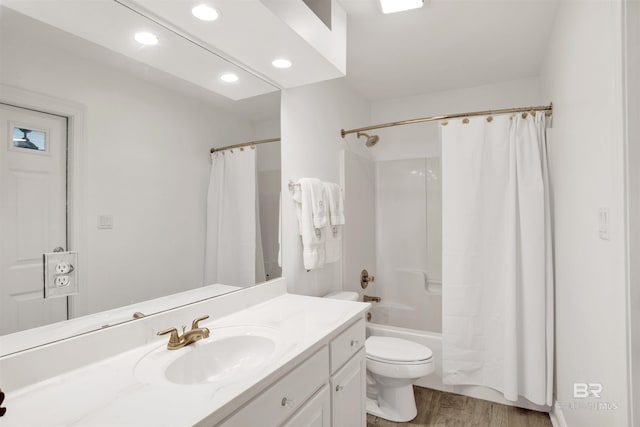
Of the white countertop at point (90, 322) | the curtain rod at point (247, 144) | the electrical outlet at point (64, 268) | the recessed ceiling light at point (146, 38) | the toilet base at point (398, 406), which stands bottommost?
the toilet base at point (398, 406)

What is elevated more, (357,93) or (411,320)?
(357,93)

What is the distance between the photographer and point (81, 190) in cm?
104

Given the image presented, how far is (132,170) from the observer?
1187 mm

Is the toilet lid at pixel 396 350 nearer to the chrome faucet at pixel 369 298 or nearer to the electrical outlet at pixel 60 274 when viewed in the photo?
the chrome faucet at pixel 369 298

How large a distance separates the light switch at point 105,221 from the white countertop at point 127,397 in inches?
16.3

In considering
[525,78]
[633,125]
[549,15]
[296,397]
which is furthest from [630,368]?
[525,78]

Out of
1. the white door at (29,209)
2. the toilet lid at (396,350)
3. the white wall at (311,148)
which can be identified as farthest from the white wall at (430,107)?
the white door at (29,209)

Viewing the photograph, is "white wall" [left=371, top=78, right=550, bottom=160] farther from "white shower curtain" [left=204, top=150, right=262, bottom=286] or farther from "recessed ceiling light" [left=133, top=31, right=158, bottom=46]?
"recessed ceiling light" [left=133, top=31, right=158, bottom=46]

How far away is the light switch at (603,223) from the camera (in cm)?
108

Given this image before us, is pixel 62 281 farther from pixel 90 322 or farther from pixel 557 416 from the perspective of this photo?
pixel 557 416

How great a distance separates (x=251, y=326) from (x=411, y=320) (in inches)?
87.6

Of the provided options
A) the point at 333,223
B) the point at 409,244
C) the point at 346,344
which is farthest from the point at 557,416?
the point at 333,223

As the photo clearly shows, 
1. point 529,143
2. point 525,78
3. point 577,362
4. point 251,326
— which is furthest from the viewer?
point 525,78

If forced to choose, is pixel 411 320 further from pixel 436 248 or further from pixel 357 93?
pixel 357 93
